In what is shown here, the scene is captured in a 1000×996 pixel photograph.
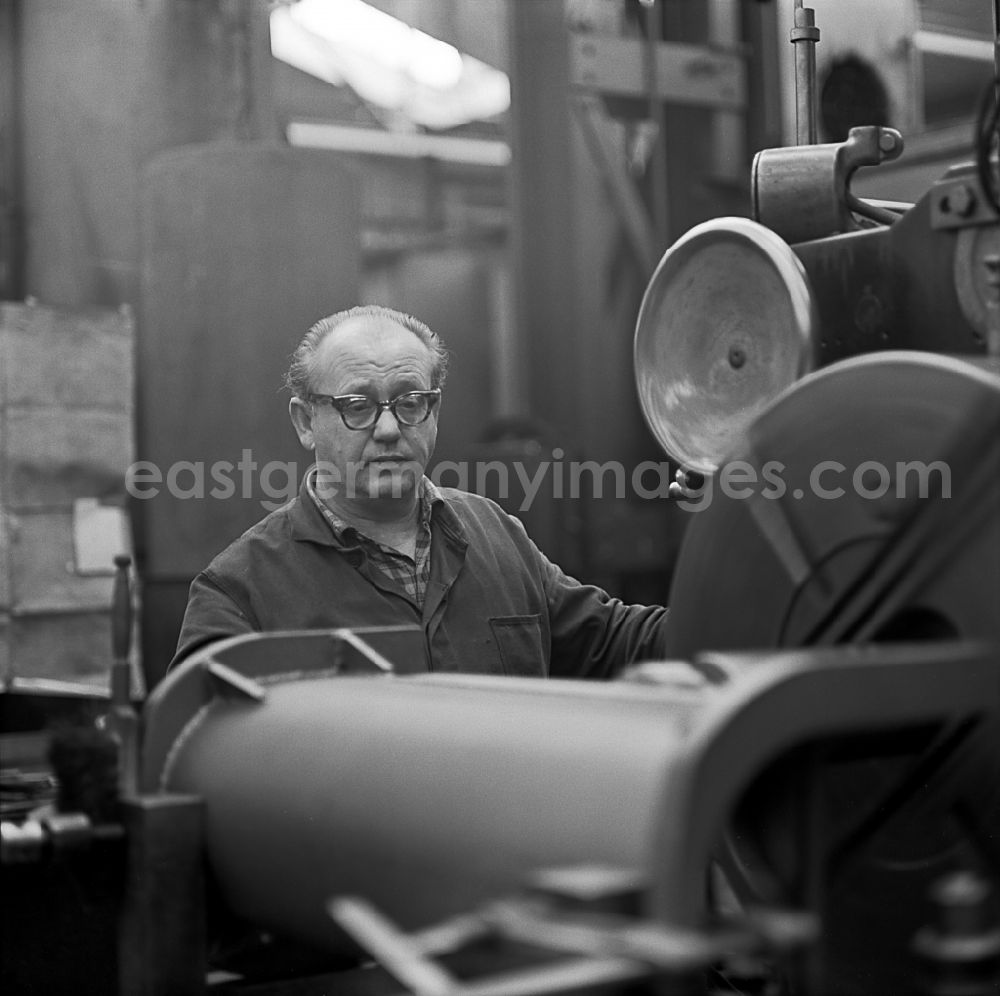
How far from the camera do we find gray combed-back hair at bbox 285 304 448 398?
6.23 feet

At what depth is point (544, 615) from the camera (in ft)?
6.23

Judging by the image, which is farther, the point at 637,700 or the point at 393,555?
the point at 393,555

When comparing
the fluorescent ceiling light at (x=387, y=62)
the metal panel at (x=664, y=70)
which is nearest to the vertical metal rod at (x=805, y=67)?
the metal panel at (x=664, y=70)

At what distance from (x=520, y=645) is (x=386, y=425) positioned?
31 centimetres

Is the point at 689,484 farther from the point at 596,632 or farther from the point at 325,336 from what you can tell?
the point at 325,336

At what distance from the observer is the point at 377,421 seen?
182 cm

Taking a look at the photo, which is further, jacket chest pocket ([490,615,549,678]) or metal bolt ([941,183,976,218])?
jacket chest pocket ([490,615,549,678])

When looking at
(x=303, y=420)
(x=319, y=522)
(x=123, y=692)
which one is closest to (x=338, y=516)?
(x=319, y=522)

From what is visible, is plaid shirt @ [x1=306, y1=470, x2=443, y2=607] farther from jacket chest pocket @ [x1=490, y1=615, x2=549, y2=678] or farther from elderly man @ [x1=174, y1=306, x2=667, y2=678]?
jacket chest pocket @ [x1=490, y1=615, x2=549, y2=678]

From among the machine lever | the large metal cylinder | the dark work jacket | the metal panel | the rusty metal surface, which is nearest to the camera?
the machine lever

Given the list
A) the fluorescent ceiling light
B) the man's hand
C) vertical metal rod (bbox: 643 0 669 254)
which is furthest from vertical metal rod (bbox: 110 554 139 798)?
the fluorescent ceiling light

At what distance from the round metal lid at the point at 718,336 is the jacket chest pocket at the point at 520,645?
499 millimetres

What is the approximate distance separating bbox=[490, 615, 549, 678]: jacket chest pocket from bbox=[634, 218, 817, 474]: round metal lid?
0.50 metres

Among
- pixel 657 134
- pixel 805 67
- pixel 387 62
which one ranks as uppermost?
pixel 387 62
